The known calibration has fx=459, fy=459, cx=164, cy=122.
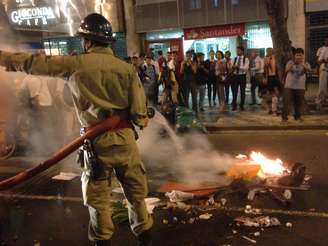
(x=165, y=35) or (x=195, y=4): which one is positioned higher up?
(x=195, y=4)

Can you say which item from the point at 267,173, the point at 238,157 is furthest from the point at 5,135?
the point at 267,173

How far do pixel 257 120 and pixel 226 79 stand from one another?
243cm

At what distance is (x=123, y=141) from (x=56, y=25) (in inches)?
761

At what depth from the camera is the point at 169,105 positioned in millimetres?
10062

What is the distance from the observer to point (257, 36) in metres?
19.7

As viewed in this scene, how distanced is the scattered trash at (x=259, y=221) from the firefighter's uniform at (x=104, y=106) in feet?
4.32

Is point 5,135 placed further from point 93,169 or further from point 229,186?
A: point 93,169

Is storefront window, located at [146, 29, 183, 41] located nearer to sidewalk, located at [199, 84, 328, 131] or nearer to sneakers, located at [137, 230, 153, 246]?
sidewalk, located at [199, 84, 328, 131]

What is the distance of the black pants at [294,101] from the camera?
10633 millimetres

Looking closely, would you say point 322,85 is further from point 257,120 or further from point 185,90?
point 185,90

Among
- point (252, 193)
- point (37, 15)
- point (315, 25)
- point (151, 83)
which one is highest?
point (37, 15)

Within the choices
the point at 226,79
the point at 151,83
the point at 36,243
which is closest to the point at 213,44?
the point at 226,79

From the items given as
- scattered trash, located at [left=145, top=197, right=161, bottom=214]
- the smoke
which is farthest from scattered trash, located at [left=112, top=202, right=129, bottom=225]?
the smoke

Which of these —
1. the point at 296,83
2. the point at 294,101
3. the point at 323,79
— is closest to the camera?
the point at 296,83
